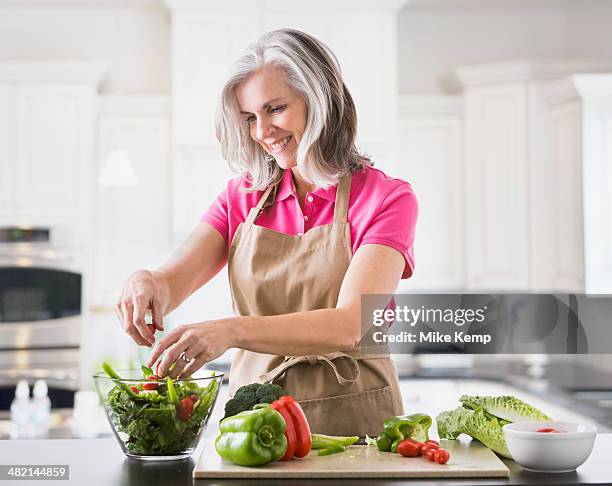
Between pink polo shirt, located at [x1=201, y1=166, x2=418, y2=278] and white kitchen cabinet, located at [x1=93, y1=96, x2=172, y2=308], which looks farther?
white kitchen cabinet, located at [x1=93, y1=96, x2=172, y2=308]

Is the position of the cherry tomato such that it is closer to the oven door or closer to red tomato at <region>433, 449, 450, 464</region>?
red tomato at <region>433, 449, 450, 464</region>

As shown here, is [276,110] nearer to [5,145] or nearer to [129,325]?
[129,325]

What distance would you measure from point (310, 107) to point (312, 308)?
1.21ft

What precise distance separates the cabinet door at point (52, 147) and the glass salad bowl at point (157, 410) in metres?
2.70

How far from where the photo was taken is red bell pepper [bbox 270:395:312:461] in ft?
3.56

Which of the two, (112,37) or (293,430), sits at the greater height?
(112,37)

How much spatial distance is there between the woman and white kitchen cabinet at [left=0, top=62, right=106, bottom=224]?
7.36 feet

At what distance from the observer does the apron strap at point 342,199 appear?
59.9 inches

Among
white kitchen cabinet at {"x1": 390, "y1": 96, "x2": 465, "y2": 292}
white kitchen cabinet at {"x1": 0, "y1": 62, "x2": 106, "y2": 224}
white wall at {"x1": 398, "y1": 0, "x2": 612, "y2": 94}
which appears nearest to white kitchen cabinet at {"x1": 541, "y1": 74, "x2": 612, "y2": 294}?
white kitchen cabinet at {"x1": 390, "y1": 96, "x2": 465, "y2": 292}

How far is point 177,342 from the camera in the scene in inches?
44.1

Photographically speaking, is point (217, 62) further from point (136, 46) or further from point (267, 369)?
point (267, 369)

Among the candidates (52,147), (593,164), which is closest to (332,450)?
(593,164)

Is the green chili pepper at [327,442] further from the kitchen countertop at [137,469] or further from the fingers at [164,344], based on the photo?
the fingers at [164,344]

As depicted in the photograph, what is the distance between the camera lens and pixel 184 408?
1.10 meters
